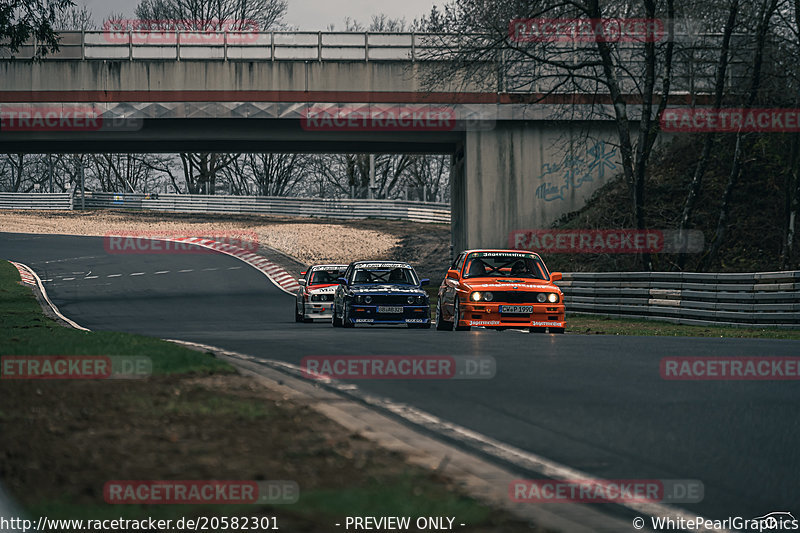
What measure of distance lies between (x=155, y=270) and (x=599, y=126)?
64.3ft

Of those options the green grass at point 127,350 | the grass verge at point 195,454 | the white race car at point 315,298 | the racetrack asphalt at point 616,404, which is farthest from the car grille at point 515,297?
the grass verge at point 195,454

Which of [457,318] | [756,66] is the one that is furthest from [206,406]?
[756,66]

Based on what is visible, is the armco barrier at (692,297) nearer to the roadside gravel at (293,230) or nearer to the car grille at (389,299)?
the car grille at (389,299)

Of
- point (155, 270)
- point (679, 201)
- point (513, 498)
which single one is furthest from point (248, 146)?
point (513, 498)

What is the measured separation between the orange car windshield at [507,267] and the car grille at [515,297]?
0.91 meters

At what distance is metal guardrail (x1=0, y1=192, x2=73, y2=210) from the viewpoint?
7319 centimetres

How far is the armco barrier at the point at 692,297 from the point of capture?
20.6 m

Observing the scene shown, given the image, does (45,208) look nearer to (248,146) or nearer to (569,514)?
(248,146)

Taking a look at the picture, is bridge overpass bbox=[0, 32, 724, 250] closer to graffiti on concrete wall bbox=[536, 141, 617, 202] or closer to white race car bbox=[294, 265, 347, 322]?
graffiti on concrete wall bbox=[536, 141, 617, 202]

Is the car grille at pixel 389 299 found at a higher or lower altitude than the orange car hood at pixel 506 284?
lower

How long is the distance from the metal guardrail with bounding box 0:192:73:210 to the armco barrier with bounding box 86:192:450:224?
1.61 metres

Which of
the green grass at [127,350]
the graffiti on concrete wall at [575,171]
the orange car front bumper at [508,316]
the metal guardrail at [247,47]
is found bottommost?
the orange car front bumper at [508,316]

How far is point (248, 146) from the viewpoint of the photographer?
4522cm

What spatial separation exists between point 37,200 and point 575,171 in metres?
48.2
